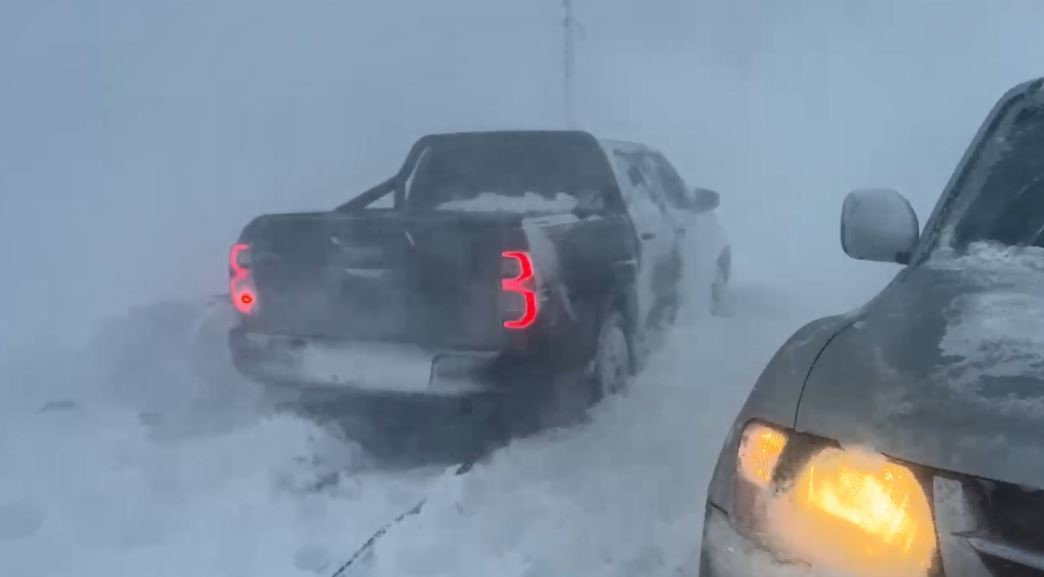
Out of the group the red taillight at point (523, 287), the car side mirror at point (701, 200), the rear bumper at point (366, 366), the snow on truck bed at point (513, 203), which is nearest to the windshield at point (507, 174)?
the snow on truck bed at point (513, 203)

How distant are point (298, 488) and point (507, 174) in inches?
130

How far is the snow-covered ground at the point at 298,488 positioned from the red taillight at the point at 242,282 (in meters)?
0.71

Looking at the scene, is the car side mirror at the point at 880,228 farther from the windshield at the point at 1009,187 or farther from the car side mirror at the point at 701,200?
the car side mirror at the point at 701,200

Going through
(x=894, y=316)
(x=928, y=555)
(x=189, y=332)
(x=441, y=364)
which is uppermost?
(x=894, y=316)

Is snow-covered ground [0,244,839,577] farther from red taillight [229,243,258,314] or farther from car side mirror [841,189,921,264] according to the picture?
car side mirror [841,189,921,264]

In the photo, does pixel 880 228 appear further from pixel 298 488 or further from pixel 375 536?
pixel 298 488

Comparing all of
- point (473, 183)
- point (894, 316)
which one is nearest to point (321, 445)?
point (473, 183)

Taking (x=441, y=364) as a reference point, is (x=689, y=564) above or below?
below

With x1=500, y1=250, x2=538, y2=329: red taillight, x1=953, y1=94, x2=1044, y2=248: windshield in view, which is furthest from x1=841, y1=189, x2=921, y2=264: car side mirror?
x1=500, y1=250, x2=538, y2=329: red taillight

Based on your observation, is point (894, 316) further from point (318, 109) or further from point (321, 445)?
point (318, 109)

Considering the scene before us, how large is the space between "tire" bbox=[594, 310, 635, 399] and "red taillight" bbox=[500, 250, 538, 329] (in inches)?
34.2

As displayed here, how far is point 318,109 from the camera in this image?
17547 mm

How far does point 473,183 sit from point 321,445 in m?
2.78

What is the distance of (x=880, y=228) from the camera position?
3377 millimetres
